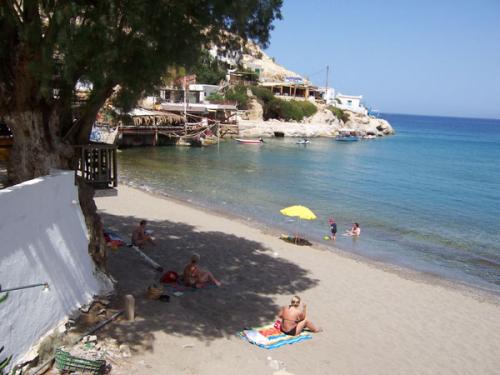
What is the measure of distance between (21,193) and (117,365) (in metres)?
2.66

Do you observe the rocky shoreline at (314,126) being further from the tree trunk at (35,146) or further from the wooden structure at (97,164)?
the tree trunk at (35,146)

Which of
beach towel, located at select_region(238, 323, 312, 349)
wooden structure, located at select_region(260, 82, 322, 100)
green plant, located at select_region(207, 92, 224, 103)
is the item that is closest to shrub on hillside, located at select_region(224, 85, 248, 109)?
green plant, located at select_region(207, 92, 224, 103)

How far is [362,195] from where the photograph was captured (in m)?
30.8

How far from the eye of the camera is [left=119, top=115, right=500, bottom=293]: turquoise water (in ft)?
61.3

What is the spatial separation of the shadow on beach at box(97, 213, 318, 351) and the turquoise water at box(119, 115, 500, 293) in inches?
214

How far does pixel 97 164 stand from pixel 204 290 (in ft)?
11.6

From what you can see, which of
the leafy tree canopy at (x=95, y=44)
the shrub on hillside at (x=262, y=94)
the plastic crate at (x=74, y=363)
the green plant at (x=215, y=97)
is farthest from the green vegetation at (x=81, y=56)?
the shrub on hillside at (x=262, y=94)

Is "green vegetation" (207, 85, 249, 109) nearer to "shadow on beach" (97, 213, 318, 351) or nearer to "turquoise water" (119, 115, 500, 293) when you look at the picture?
"turquoise water" (119, 115, 500, 293)

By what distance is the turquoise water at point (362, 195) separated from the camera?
18.7 meters

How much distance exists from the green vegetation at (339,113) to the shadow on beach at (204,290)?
2999 inches

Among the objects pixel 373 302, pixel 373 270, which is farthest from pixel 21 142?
pixel 373 270

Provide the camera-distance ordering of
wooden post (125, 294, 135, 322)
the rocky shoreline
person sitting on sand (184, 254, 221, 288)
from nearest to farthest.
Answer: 1. wooden post (125, 294, 135, 322)
2. person sitting on sand (184, 254, 221, 288)
3. the rocky shoreline

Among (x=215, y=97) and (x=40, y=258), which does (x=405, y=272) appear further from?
(x=215, y=97)

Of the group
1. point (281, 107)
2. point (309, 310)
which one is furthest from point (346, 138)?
point (309, 310)
